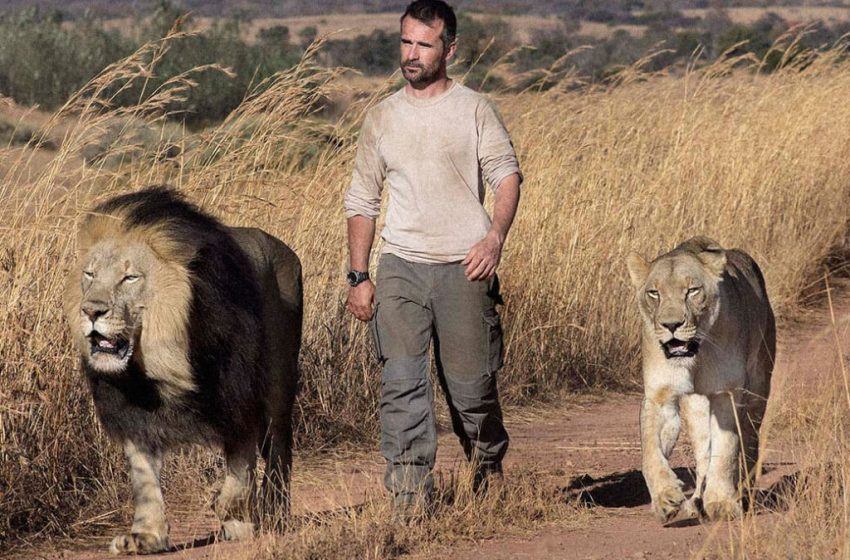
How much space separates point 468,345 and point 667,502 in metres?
0.96

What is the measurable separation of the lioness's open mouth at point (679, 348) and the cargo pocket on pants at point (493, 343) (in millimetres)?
663

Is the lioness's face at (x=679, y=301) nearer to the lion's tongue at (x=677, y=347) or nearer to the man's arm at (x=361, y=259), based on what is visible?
the lion's tongue at (x=677, y=347)

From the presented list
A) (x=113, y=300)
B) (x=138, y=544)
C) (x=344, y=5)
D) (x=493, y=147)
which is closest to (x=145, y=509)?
(x=138, y=544)

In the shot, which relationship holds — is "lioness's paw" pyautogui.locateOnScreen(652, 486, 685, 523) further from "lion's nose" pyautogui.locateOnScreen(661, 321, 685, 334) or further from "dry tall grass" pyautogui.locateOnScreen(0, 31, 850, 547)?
"dry tall grass" pyautogui.locateOnScreen(0, 31, 850, 547)

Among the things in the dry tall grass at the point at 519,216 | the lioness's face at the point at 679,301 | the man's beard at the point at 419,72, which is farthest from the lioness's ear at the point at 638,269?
the dry tall grass at the point at 519,216

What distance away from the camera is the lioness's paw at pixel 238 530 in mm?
5785

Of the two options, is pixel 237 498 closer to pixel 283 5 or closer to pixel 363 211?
pixel 363 211

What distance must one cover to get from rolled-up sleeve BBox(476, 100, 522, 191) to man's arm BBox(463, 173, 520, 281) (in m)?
0.03

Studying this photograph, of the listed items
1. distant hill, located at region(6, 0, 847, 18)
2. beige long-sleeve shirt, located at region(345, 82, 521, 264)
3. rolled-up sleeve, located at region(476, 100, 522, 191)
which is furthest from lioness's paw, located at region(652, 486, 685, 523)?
distant hill, located at region(6, 0, 847, 18)

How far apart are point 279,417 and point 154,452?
→ 704mm

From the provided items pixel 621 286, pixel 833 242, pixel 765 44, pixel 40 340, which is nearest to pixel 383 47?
pixel 765 44

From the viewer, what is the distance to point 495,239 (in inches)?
224

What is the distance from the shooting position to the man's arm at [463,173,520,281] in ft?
18.6

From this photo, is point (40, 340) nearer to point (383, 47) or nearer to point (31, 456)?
point (31, 456)
